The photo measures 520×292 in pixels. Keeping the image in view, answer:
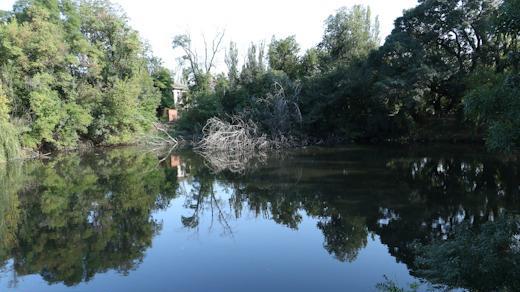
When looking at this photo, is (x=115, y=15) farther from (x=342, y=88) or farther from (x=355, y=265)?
(x=355, y=265)

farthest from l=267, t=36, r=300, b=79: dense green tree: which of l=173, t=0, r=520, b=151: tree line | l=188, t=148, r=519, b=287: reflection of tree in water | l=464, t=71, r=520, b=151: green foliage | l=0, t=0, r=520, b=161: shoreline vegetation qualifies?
l=464, t=71, r=520, b=151: green foliage

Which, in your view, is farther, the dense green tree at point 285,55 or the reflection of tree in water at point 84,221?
the dense green tree at point 285,55

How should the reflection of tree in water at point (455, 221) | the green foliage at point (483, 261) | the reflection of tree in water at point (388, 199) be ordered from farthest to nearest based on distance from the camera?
the reflection of tree in water at point (388, 199) → the reflection of tree in water at point (455, 221) → the green foliage at point (483, 261)

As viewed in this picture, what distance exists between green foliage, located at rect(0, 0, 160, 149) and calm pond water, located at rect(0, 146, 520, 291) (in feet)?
28.9

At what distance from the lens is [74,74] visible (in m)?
28.4

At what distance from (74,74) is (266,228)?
24.0m

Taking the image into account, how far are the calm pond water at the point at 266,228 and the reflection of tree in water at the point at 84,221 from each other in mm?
41

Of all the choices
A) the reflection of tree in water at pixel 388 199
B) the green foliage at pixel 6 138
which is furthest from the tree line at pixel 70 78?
the reflection of tree in water at pixel 388 199

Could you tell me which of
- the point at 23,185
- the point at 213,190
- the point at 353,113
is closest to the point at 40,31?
the point at 23,185

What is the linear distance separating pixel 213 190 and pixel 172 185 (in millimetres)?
1882

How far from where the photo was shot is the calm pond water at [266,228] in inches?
245

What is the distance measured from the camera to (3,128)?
20094 millimetres

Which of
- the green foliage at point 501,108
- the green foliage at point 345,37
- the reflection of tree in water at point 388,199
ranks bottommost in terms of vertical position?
the reflection of tree in water at point 388,199

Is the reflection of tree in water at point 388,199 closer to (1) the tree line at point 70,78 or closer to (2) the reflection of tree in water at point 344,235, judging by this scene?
(2) the reflection of tree in water at point 344,235
